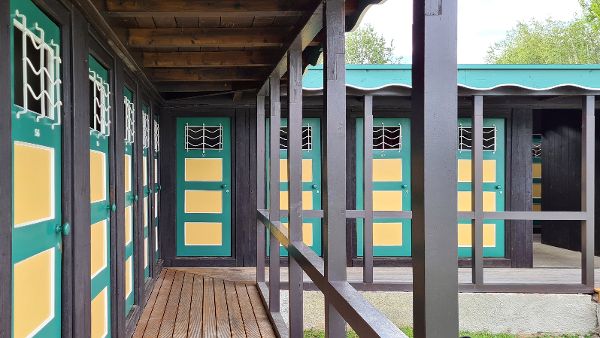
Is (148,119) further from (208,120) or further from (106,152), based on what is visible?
(106,152)

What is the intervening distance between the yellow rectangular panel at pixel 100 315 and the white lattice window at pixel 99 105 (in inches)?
35.7

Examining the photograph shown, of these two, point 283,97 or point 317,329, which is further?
point 283,97

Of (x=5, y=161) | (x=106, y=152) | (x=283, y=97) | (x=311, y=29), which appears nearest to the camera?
(x=5, y=161)

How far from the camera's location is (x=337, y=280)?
221 centimetres

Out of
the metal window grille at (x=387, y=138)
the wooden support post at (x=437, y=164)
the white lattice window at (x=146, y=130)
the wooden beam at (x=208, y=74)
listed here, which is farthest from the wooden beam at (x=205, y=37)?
the metal window grille at (x=387, y=138)

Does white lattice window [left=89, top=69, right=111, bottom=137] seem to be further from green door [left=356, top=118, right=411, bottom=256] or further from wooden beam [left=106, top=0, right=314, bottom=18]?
green door [left=356, top=118, right=411, bottom=256]

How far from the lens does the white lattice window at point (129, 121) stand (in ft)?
12.5

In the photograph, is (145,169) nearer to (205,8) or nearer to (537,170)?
(205,8)

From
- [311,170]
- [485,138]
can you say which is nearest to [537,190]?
[485,138]

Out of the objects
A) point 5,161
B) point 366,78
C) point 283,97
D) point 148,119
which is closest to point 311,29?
point 5,161

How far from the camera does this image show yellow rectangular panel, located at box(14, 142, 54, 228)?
67.4 inches

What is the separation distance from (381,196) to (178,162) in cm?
247

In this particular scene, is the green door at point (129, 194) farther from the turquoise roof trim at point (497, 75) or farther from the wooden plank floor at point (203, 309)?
the turquoise roof trim at point (497, 75)

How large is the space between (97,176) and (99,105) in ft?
1.28
